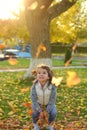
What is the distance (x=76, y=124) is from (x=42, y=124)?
1.44 metres

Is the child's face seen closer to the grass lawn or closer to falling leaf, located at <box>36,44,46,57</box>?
the grass lawn

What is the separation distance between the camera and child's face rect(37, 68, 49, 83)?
23.2ft

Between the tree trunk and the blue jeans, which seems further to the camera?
the tree trunk

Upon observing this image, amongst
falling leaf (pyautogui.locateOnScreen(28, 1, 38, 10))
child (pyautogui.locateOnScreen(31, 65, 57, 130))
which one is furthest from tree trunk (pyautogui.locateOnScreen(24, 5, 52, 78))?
child (pyautogui.locateOnScreen(31, 65, 57, 130))

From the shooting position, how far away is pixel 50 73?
719 cm

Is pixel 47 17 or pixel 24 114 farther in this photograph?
pixel 47 17

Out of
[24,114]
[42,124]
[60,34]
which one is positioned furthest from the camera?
[60,34]

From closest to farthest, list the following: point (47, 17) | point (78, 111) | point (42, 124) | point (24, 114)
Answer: point (42, 124)
point (24, 114)
point (78, 111)
point (47, 17)

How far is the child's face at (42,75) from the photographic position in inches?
279

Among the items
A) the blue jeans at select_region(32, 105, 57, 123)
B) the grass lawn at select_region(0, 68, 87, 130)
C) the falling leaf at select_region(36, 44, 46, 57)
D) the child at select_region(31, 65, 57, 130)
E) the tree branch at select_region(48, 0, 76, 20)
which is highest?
the tree branch at select_region(48, 0, 76, 20)

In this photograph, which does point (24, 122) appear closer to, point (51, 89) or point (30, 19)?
point (51, 89)

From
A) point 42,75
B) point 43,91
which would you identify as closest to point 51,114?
point 43,91

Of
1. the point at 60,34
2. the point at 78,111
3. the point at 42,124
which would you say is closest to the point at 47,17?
the point at 78,111

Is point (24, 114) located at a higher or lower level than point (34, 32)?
lower
